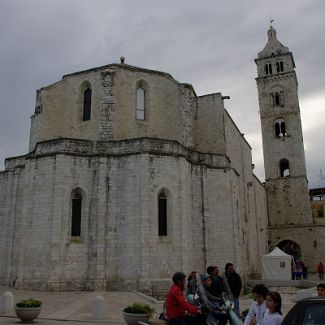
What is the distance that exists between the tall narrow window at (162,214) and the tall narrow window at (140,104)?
23.0 feet

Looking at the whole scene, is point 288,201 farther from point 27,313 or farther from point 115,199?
point 27,313

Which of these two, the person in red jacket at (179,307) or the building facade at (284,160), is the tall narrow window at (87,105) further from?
the building facade at (284,160)

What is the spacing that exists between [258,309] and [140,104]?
20.1m

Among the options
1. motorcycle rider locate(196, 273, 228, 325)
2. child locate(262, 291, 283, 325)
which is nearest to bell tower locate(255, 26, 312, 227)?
motorcycle rider locate(196, 273, 228, 325)

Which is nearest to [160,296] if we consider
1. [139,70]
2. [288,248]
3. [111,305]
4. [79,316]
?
[111,305]

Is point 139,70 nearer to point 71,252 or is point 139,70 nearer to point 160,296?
point 71,252

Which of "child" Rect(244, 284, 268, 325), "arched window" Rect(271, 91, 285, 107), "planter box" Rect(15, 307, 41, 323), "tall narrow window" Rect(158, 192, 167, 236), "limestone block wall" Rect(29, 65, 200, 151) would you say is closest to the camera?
"child" Rect(244, 284, 268, 325)

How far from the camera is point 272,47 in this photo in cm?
4812

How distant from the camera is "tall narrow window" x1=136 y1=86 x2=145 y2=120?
81.8 ft

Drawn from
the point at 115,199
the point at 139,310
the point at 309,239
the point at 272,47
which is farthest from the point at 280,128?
the point at 139,310

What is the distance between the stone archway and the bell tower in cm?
220

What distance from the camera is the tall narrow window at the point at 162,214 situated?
19.5 m

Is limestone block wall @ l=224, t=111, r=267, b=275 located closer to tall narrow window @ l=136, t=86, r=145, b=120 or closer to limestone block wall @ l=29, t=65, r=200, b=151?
limestone block wall @ l=29, t=65, r=200, b=151

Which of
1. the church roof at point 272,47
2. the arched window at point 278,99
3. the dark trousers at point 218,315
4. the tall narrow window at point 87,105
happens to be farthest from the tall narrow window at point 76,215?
the church roof at point 272,47
